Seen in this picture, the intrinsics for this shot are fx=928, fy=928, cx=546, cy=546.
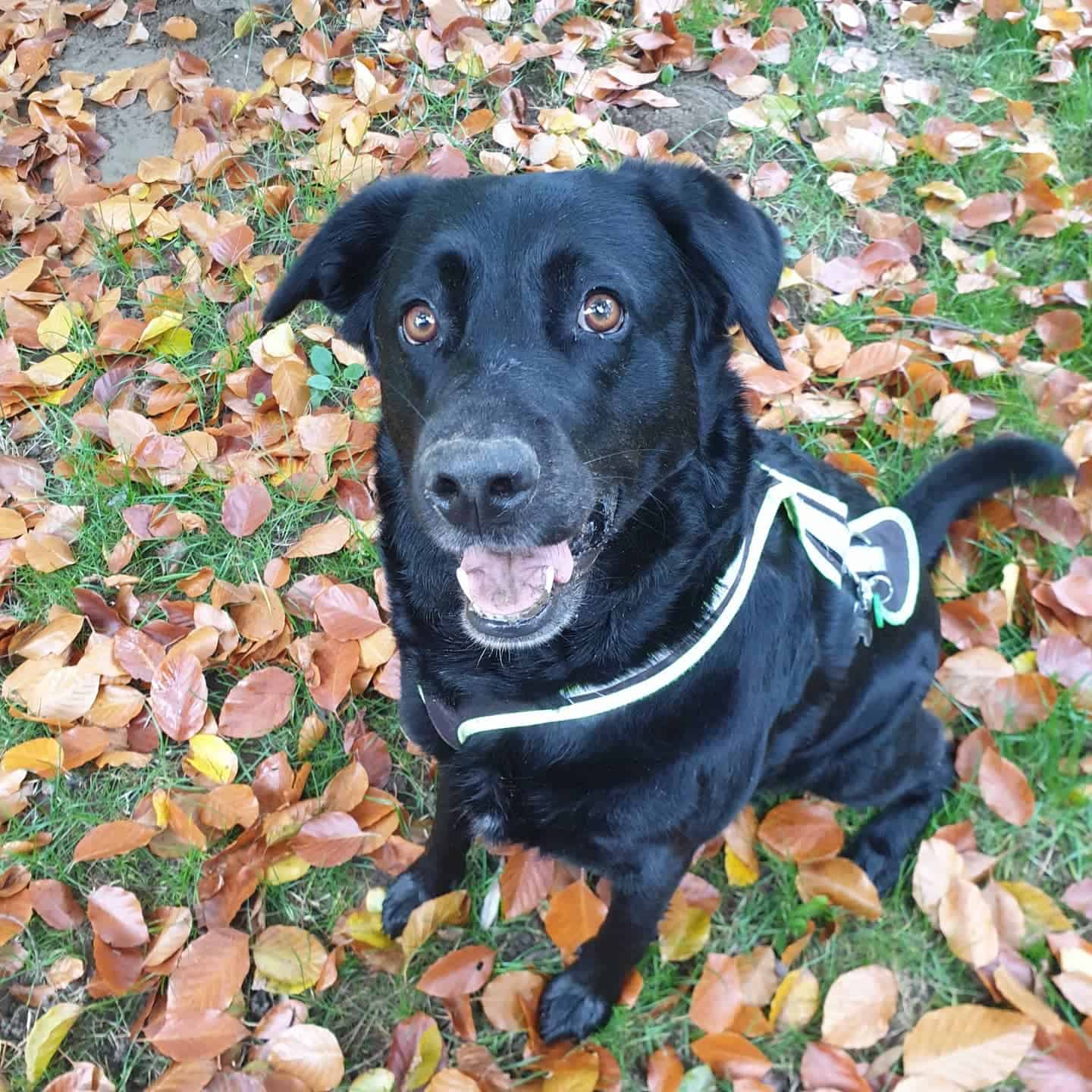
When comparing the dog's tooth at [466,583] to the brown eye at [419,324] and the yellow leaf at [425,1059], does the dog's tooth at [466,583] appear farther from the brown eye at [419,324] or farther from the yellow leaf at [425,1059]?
the yellow leaf at [425,1059]

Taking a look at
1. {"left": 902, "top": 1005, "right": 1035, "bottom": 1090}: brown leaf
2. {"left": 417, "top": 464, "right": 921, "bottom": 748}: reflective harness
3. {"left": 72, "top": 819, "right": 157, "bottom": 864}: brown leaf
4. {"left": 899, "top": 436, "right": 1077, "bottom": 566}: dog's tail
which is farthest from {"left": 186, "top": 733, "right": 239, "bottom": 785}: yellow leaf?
{"left": 899, "top": 436, "right": 1077, "bottom": 566}: dog's tail

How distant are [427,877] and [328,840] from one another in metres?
0.26

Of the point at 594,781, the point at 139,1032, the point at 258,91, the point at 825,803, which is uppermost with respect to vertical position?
the point at 258,91

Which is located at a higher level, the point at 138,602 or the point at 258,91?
the point at 258,91

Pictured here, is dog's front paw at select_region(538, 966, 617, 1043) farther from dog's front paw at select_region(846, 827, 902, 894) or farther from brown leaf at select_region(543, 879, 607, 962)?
dog's front paw at select_region(846, 827, 902, 894)

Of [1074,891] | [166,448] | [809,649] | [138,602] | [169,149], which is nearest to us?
[809,649]

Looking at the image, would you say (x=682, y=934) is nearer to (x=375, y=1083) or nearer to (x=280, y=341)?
(x=375, y=1083)

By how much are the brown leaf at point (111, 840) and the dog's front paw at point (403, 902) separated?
24.3 inches

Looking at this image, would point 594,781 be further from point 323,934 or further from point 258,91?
point 258,91

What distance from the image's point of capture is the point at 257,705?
249cm

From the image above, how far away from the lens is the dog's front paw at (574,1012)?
2.07 metres

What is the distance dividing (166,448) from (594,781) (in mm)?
1860

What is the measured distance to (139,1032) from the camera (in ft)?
6.77

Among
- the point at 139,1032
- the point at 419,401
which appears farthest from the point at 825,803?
the point at 139,1032
